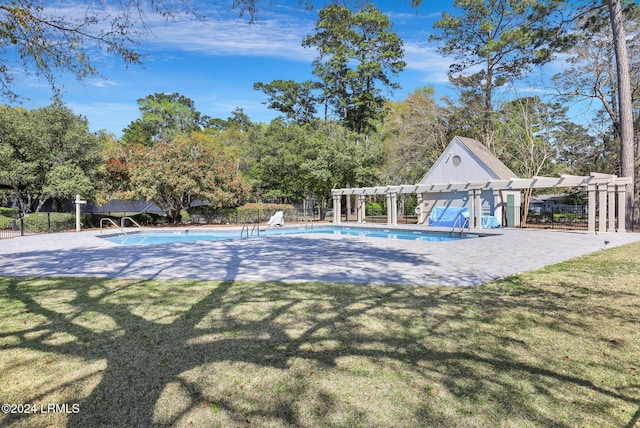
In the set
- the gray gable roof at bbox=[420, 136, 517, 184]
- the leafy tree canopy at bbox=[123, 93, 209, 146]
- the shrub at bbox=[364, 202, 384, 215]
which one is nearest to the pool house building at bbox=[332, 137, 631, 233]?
the gray gable roof at bbox=[420, 136, 517, 184]

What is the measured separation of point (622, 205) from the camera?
15.9 meters

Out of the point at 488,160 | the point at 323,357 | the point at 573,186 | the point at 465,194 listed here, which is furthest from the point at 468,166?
the point at 323,357

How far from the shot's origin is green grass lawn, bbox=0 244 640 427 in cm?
235

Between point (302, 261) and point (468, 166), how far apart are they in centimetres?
1742

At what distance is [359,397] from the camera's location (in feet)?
8.25

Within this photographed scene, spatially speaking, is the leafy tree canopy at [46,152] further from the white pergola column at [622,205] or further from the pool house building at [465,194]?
the white pergola column at [622,205]

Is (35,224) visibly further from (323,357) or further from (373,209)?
(373,209)

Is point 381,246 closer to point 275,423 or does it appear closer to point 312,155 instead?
point 275,423

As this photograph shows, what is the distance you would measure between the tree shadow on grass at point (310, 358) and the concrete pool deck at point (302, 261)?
151cm

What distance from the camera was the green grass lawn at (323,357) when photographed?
2.35 metres

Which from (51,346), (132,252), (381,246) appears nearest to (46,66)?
(51,346)

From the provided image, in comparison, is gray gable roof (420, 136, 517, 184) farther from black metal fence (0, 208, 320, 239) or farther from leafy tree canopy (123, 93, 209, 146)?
leafy tree canopy (123, 93, 209, 146)

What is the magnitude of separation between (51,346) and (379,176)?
1042 inches

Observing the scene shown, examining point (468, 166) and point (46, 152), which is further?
point (468, 166)
